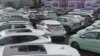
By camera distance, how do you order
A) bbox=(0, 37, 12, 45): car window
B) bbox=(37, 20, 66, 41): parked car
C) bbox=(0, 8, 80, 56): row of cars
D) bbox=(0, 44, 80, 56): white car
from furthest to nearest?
bbox=(37, 20, 66, 41): parked car
bbox=(0, 37, 12, 45): car window
bbox=(0, 8, 80, 56): row of cars
bbox=(0, 44, 80, 56): white car

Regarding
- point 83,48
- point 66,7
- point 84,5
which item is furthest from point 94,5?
point 83,48

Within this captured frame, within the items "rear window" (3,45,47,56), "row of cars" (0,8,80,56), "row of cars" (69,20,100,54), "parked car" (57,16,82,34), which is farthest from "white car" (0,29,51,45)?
"parked car" (57,16,82,34)

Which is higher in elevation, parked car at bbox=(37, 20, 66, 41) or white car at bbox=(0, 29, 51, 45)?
white car at bbox=(0, 29, 51, 45)

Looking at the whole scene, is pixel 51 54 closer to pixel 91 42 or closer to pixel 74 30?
pixel 91 42

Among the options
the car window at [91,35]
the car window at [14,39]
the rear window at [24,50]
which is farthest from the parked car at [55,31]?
the rear window at [24,50]

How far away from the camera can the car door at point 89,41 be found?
39.7 ft

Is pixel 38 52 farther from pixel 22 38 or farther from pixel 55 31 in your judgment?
pixel 55 31

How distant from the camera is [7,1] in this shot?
2404 inches

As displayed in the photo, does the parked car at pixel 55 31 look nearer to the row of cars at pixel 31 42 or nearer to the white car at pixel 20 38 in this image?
the row of cars at pixel 31 42

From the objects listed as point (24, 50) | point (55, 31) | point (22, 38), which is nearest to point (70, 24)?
point (55, 31)

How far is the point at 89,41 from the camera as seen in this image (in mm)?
12359

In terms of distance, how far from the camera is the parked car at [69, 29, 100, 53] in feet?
39.2

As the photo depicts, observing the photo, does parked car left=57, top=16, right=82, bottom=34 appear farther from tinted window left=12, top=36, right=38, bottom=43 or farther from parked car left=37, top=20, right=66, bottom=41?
tinted window left=12, top=36, right=38, bottom=43

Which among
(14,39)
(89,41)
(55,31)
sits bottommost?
(55,31)
